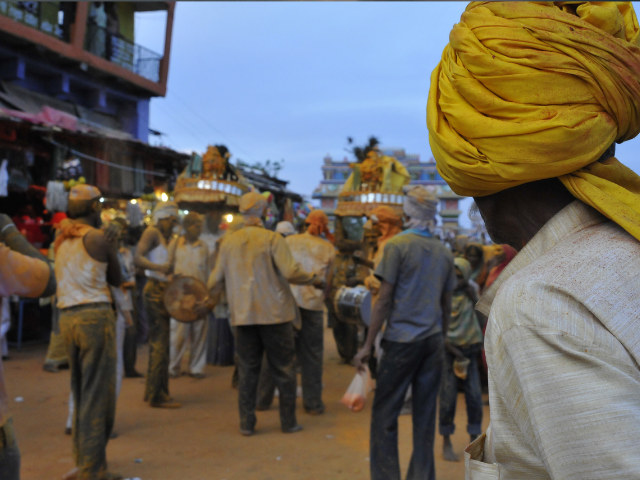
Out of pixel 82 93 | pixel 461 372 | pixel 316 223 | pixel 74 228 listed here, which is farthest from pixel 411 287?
pixel 82 93

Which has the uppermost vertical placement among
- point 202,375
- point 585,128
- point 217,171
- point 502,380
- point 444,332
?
point 217,171

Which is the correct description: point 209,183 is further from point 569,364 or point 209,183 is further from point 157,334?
point 569,364

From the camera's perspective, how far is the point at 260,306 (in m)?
5.22

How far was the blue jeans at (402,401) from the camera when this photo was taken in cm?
371

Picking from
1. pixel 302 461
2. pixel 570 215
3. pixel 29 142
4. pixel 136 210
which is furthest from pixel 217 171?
pixel 570 215

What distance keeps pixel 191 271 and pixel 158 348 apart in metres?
1.29

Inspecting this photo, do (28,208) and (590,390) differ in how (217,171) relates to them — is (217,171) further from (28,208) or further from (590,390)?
(590,390)

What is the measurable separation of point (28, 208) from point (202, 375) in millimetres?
5129

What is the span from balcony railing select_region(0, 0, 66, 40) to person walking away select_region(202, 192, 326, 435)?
31.1 ft

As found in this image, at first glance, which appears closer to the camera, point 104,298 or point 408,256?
point 408,256

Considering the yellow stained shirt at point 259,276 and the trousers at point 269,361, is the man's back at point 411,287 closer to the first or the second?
the yellow stained shirt at point 259,276

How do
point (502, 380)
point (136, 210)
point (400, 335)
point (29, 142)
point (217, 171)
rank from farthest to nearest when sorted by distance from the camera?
point (136, 210) → point (29, 142) → point (217, 171) → point (400, 335) → point (502, 380)

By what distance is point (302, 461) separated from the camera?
4688 mm

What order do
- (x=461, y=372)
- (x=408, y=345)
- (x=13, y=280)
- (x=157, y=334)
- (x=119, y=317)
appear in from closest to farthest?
(x=13, y=280), (x=408, y=345), (x=461, y=372), (x=119, y=317), (x=157, y=334)
